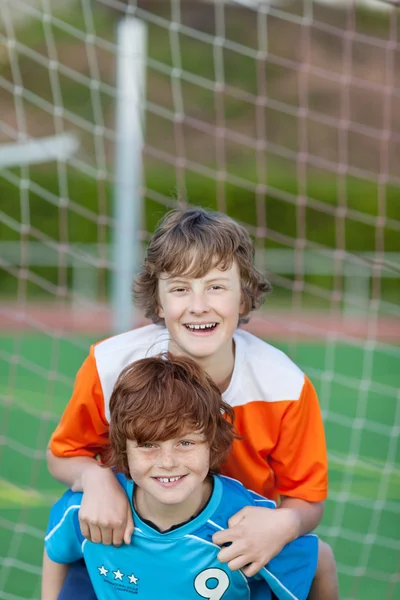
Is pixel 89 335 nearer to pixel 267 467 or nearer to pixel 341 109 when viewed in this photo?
pixel 267 467

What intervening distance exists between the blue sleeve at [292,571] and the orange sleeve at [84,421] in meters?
0.45

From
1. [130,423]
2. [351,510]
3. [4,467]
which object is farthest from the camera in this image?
[4,467]

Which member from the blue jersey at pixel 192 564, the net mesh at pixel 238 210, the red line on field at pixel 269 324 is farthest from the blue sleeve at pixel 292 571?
the red line on field at pixel 269 324

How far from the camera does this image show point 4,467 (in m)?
3.66

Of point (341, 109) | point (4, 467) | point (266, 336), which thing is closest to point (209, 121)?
point (341, 109)

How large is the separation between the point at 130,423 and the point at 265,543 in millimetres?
323

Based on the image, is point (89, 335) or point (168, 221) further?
point (89, 335)

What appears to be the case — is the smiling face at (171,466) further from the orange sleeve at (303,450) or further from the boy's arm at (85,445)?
the orange sleeve at (303,450)

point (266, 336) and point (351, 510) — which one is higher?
point (266, 336)

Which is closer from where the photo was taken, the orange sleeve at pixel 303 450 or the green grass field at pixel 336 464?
the orange sleeve at pixel 303 450

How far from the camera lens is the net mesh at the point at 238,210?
3.21 meters

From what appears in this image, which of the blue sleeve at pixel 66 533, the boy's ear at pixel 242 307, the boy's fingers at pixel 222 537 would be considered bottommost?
the blue sleeve at pixel 66 533

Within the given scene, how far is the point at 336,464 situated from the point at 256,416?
2275 millimetres

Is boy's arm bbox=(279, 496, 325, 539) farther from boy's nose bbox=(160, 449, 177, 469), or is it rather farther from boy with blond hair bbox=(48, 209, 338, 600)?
boy's nose bbox=(160, 449, 177, 469)
